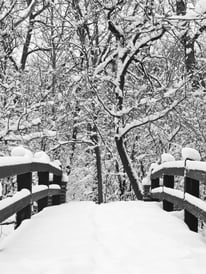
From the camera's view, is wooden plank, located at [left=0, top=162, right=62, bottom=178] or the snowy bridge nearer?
the snowy bridge

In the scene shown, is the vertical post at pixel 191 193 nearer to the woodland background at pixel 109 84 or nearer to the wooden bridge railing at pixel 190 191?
the wooden bridge railing at pixel 190 191

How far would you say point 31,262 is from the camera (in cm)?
309

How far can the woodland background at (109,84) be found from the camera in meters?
11.6

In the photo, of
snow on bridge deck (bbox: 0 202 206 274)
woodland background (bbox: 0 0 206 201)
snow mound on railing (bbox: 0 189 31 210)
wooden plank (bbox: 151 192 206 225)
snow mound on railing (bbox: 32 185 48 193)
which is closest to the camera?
snow on bridge deck (bbox: 0 202 206 274)

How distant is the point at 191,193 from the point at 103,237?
1.39 m

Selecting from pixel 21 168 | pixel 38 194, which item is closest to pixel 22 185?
pixel 21 168

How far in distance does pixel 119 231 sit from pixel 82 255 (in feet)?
3.49

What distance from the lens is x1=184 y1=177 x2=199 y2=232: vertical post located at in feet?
15.3

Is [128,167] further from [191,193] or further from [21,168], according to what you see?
[21,168]

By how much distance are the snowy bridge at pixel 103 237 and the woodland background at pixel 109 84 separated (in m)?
4.29

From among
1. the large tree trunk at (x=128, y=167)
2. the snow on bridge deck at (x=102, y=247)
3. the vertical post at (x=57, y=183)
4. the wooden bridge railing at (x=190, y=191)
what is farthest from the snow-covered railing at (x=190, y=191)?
the large tree trunk at (x=128, y=167)

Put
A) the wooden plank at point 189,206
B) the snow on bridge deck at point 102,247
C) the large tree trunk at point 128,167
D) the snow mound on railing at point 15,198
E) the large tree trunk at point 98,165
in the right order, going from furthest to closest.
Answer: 1. the large tree trunk at point 98,165
2. the large tree trunk at point 128,167
3. the wooden plank at point 189,206
4. the snow mound on railing at point 15,198
5. the snow on bridge deck at point 102,247

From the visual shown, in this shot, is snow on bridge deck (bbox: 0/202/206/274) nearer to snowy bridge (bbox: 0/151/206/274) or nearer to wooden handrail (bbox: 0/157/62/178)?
snowy bridge (bbox: 0/151/206/274)

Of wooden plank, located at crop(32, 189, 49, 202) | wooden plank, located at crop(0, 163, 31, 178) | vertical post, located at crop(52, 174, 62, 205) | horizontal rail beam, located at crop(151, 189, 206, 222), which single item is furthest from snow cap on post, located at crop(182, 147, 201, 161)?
vertical post, located at crop(52, 174, 62, 205)
